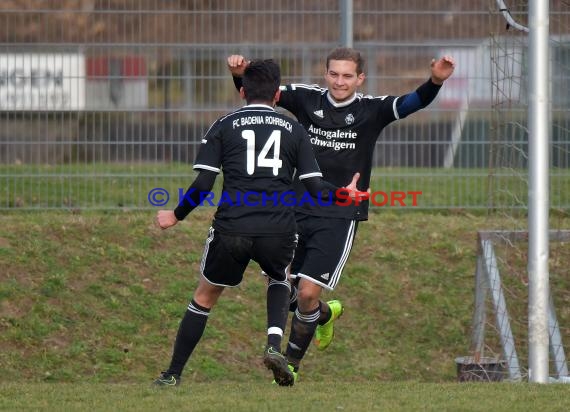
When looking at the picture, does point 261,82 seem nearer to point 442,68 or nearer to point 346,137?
point 346,137

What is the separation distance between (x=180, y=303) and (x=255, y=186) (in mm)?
4393

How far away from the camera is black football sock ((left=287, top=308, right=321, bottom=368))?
8562 millimetres

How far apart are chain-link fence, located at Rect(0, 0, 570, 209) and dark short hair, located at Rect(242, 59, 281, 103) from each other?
Result: 17.7 ft

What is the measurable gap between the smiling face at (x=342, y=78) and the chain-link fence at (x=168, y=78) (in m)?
4.50

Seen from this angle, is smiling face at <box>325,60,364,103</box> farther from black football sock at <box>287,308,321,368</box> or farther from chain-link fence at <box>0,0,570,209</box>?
chain-link fence at <box>0,0,570,209</box>

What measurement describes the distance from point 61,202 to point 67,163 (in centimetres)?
41

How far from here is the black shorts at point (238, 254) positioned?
7.47 meters

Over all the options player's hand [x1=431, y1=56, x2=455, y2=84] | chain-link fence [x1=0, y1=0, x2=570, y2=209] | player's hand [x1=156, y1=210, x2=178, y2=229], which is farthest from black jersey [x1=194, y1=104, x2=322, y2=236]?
chain-link fence [x1=0, y1=0, x2=570, y2=209]

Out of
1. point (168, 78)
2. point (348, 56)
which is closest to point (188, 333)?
point (348, 56)

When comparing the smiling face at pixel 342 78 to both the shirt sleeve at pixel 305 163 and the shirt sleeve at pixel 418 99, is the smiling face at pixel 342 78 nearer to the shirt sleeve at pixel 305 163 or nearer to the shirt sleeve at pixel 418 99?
the shirt sleeve at pixel 418 99

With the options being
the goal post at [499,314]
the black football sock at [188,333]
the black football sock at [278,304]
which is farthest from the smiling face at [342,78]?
the goal post at [499,314]

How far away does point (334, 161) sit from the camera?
845cm

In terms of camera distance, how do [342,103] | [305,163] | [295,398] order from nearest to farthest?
[295,398] < [305,163] < [342,103]

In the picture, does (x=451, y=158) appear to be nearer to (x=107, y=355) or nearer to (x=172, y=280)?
(x=172, y=280)
